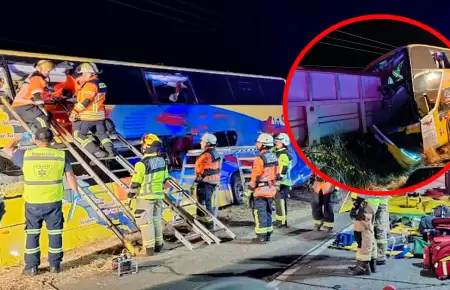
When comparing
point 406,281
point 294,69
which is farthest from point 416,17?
point 406,281

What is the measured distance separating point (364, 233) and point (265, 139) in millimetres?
1018

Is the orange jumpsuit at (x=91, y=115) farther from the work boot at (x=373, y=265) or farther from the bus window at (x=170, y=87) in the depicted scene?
the work boot at (x=373, y=265)

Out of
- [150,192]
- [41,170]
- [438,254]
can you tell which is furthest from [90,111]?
[438,254]

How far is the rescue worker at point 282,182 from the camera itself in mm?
2836

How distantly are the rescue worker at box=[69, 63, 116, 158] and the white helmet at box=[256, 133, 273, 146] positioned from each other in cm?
102

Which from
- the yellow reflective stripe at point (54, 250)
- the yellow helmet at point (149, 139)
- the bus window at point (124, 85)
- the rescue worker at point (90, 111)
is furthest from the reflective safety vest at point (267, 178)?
the yellow reflective stripe at point (54, 250)

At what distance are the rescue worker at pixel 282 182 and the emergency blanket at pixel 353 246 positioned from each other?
50cm

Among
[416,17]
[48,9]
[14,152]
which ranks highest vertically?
[48,9]

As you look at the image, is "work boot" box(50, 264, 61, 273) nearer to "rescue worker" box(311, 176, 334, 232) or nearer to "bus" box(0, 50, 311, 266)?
"bus" box(0, 50, 311, 266)

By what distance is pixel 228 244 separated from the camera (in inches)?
106

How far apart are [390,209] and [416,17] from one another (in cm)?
103

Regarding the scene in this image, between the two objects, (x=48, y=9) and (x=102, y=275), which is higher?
(x=48, y=9)

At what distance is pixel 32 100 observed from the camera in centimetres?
224

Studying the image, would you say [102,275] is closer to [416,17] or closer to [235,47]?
[235,47]
